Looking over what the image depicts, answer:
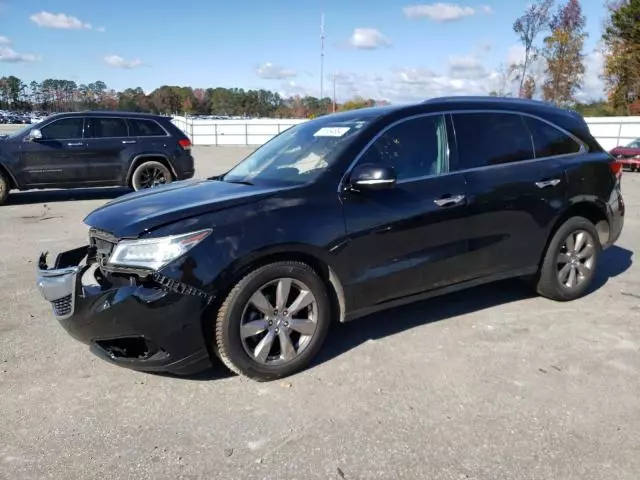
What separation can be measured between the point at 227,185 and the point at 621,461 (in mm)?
2962

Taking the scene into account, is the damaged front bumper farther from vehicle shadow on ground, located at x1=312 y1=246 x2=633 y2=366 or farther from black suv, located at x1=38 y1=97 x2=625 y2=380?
→ vehicle shadow on ground, located at x1=312 y1=246 x2=633 y2=366

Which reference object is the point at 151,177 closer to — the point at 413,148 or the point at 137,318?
the point at 413,148

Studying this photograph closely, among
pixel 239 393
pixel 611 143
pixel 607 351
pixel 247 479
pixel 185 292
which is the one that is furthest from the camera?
pixel 611 143

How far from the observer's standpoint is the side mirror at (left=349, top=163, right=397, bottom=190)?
3.53 m

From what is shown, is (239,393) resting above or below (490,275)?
below

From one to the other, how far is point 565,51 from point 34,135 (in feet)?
140

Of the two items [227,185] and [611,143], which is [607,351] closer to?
[227,185]

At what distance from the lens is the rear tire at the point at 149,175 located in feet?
37.3

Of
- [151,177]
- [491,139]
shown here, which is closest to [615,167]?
[491,139]

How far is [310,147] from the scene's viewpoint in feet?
13.8

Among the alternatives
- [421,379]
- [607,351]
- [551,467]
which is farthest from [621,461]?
[607,351]

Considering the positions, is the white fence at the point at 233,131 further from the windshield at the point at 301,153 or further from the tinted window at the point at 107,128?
the windshield at the point at 301,153

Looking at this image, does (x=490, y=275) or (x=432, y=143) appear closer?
(x=432, y=143)

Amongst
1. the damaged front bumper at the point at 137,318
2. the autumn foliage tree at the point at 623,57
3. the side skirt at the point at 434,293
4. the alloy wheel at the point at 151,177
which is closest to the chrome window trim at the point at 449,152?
the side skirt at the point at 434,293
